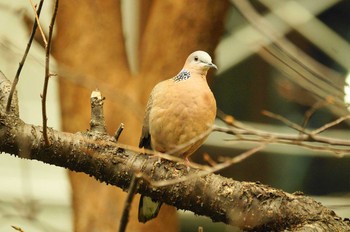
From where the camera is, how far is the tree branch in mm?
1424

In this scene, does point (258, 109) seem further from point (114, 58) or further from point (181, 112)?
point (181, 112)

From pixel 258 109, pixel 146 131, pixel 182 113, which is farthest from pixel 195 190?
pixel 258 109

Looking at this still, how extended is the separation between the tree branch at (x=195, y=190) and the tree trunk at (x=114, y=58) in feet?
2.55

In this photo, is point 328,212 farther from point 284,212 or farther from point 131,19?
point 131,19

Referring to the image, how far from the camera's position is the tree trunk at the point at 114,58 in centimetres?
223

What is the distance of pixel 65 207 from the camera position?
3.56m

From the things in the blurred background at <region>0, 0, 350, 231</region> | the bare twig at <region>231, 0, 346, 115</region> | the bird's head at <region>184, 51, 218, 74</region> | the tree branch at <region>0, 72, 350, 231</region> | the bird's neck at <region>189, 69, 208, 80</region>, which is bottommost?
the tree branch at <region>0, 72, 350, 231</region>

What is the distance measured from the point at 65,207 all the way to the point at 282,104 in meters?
1.23

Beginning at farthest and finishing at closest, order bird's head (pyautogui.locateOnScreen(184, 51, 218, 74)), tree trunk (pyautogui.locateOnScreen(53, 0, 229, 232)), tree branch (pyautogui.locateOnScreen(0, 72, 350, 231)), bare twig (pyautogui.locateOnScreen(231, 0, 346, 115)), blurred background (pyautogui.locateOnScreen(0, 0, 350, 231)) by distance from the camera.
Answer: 1. blurred background (pyautogui.locateOnScreen(0, 0, 350, 231))
2. tree trunk (pyautogui.locateOnScreen(53, 0, 229, 232))
3. bird's head (pyautogui.locateOnScreen(184, 51, 218, 74))
4. tree branch (pyautogui.locateOnScreen(0, 72, 350, 231))
5. bare twig (pyautogui.locateOnScreen(231, 0, 346, 115))

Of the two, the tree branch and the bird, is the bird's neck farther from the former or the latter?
the tree branch

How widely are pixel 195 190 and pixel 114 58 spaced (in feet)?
3.14

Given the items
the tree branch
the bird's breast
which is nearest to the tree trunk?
the bird's breast

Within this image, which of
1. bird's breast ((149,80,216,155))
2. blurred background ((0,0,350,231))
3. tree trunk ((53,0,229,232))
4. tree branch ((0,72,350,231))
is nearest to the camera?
tree branch ((0,72,350,231))

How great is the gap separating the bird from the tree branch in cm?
20
